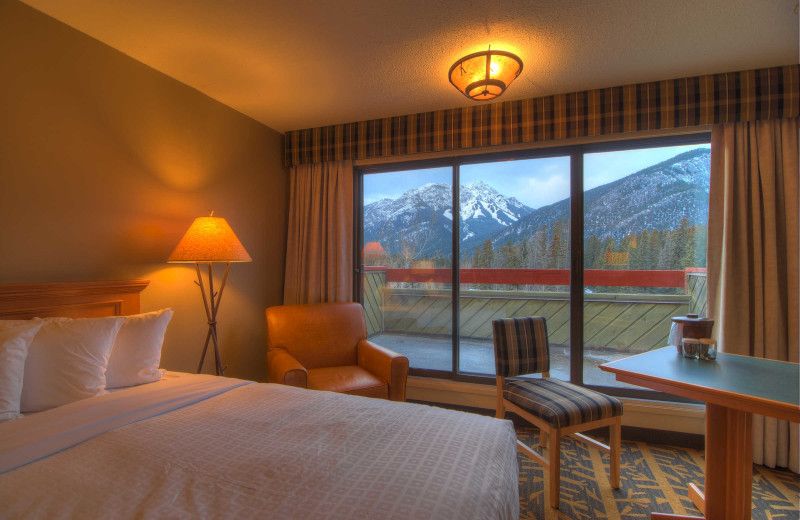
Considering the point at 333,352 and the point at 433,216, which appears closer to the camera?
the point at 333,352

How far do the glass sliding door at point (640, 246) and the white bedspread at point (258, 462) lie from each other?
1.82m

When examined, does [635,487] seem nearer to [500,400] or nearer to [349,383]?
[500,400]

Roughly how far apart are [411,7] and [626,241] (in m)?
2.24

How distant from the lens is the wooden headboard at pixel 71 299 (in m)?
1.59

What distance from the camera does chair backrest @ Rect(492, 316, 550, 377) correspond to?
91.5 inches

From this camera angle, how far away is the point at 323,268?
327 centimetres

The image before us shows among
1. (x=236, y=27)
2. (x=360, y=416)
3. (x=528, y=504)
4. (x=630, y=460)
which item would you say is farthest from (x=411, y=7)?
(x=630, y=460)

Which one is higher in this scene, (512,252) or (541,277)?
(512,252)

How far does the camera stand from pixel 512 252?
2.99m

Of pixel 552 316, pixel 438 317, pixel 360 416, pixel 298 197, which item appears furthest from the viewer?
pixel 298 197

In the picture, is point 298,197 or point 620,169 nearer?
point 620,169

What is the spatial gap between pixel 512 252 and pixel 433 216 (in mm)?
774

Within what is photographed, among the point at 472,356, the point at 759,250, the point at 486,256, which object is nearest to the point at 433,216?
the point at 486,256

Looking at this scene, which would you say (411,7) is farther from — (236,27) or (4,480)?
(4,480)
